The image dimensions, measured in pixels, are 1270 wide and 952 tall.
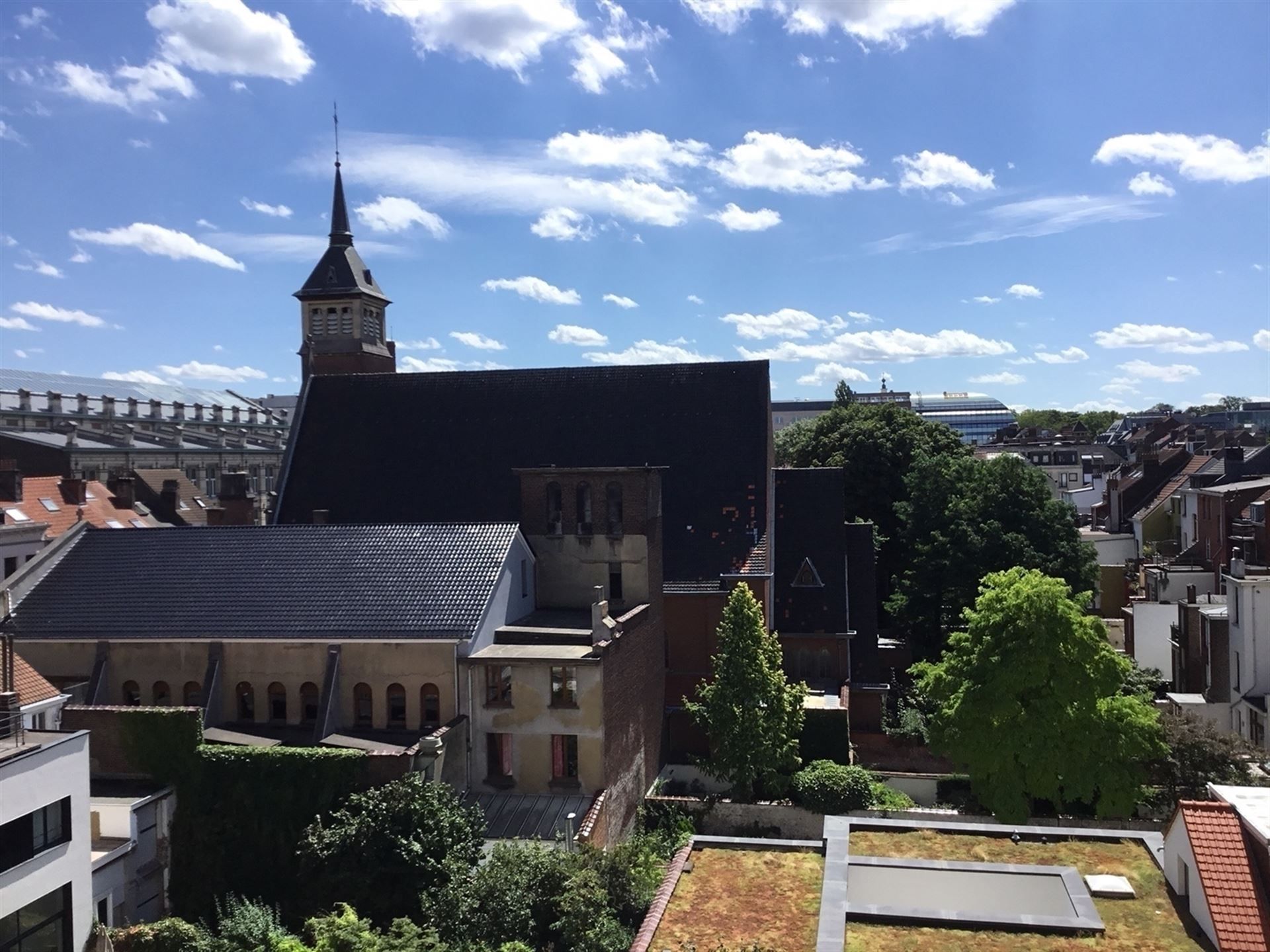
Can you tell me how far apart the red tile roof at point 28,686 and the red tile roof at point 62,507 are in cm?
2297

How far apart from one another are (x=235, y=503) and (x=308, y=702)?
820 inches

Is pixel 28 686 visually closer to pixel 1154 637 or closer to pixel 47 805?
pixel 47 805

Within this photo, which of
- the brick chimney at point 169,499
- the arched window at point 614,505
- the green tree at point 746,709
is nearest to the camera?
the green tree at point 746,709

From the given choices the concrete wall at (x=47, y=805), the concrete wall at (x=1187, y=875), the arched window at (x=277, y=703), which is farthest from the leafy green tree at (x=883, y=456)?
the concrete wall at (x=47, y=805)

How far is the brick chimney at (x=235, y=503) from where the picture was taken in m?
47.7

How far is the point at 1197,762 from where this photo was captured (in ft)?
101

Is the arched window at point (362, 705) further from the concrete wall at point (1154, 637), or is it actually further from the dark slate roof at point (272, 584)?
the concrete wall at point (1154, 637)

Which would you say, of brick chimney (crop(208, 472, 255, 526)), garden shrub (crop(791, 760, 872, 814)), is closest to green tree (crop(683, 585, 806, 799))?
garden shrub (crop(791, 760, 872, 814))

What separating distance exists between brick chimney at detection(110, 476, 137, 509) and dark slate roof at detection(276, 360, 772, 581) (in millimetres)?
21068

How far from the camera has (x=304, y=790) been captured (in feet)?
85.9

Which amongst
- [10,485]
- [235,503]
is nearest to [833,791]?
[235,503]

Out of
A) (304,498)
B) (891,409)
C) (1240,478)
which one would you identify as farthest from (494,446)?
(1240,478)

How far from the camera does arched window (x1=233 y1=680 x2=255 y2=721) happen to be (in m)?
30.0

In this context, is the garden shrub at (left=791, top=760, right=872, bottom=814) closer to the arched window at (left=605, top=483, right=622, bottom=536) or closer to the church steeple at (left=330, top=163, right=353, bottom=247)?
the arched window at (left=605, top=483, right=622, bottom=536)
